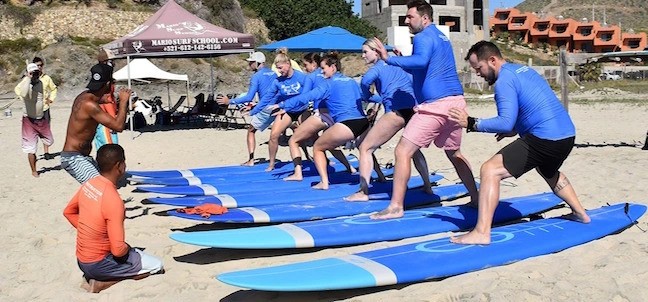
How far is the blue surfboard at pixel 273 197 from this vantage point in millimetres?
6711

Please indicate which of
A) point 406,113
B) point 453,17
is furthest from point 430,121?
point 453,17

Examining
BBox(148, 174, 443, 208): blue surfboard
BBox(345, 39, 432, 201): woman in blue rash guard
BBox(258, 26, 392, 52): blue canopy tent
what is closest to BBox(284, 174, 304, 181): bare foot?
BBox(148, 174, 443, 208): blue surfboard

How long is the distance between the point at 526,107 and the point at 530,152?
1.07 feet

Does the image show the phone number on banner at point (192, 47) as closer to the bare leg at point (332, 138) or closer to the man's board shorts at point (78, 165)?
the bare leg at point (332, 138)

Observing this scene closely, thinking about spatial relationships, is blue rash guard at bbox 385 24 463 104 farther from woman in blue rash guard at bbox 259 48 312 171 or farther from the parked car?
the parked car

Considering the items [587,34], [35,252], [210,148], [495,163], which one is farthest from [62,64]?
[587,34]

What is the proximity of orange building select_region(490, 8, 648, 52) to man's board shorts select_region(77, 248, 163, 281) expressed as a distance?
6664 cm

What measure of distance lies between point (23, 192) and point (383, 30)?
5261 cm

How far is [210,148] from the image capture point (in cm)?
1270

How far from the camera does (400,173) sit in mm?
5676

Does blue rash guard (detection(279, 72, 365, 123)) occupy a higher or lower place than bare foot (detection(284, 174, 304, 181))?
higher

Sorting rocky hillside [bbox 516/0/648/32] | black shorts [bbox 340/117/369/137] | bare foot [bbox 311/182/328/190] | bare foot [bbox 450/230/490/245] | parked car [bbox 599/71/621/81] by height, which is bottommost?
parked car [bbox 599/71/621/81]

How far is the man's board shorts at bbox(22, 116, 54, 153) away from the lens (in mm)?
9508

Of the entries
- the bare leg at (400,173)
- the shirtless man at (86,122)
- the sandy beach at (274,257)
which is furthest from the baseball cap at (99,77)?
the bare leg at (400,173)
